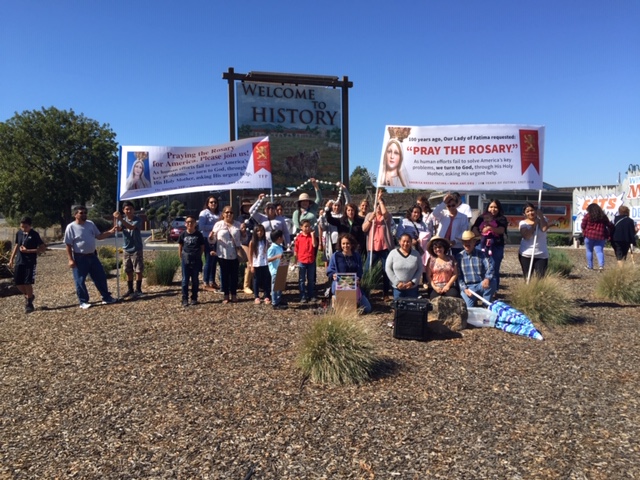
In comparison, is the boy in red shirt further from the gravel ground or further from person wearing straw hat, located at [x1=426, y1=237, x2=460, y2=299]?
person wearing straw hat, located at [x1=426, y1=237, x2=460, y2=299]

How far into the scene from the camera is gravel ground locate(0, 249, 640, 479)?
130 inches

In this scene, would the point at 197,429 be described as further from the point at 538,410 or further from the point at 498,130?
the point at 498,130

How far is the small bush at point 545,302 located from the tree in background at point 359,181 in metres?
52.3

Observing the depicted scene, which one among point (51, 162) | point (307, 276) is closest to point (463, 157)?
point (307, 276)

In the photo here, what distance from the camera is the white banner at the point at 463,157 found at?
770 centimetres

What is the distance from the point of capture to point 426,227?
8.27m

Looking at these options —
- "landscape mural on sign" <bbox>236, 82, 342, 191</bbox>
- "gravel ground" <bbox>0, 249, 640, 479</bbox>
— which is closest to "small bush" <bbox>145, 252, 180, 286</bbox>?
"landscape mural on sign" <bbox>236, 82, 342, 191</bbox>

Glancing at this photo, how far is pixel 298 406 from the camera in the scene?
13.7 ft

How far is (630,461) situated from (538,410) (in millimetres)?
839

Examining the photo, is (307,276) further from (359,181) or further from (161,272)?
(359,181)

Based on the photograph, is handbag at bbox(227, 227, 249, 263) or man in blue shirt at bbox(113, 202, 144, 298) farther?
man in blue shirt at bbox(113, 202, 144, 298)

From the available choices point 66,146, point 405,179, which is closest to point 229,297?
point 405,179

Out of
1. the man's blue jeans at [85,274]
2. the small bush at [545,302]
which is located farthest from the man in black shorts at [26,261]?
the small bush at [545,302]

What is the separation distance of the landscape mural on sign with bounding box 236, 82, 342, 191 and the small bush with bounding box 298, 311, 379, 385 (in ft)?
22.6
